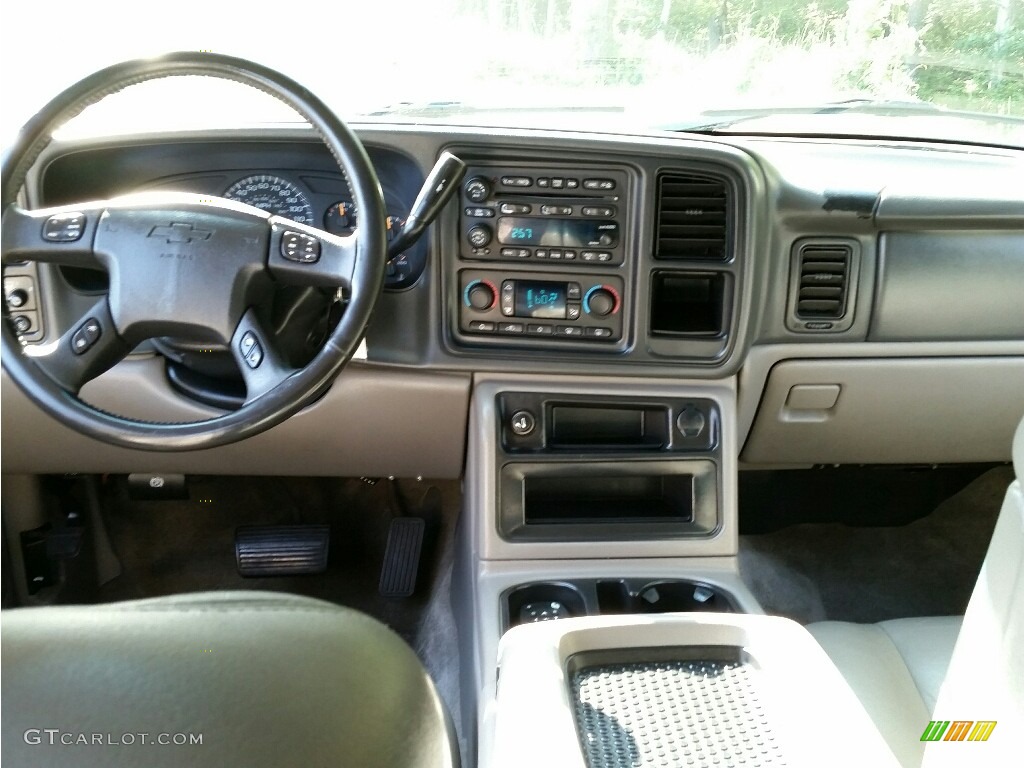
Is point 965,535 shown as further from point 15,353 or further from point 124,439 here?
point 15,353

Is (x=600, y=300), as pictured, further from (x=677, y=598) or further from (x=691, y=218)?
(x=677, y=598)

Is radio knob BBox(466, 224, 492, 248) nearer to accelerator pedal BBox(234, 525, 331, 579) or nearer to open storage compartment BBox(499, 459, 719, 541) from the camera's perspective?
open storage compartment BBox(499, 459, 719, 541)

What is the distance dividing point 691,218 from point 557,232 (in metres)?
0.23

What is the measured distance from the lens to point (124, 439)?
1219 millimetres

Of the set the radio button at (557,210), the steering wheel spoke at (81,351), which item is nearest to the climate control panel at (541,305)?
the radio button at (557,210)

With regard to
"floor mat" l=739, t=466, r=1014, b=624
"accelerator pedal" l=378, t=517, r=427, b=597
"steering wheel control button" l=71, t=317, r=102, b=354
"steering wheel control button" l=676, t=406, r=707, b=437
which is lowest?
"floor mat" l=739, t=466, r=1014, b=624

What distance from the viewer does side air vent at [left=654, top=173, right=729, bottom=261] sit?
1510 millimetres

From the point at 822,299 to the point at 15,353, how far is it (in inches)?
51.9

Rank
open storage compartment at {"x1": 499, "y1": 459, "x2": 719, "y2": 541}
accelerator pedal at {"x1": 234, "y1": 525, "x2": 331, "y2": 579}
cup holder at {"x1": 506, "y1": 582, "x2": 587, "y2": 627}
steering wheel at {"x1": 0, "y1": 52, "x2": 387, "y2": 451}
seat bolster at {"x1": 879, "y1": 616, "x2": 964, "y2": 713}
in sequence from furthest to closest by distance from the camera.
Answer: accelerator pedal at {"x1": 234, "y1": 525, "x2": 331, "y2": 579}
open storage compartment at {"x1": 499, "y1": 459, "x2": 719, "y2": 541}
cup holder at {"x1": 506, "y1": 582, "x2": 587, "y2": 627}
seat bolster at {"x1": 879, "y1": 616, "x2": 964, "y2": 713}
steering wheel at {"x1": 0, "y1": 52, "x2": 387, "y2": 451}

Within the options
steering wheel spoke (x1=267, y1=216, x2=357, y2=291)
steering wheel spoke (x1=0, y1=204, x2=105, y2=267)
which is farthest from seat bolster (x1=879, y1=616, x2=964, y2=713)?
steering wheel spoke (x1=0, y1=204, x2=105, y2=267)

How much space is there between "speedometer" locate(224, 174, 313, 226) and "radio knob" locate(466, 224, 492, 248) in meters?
0.30

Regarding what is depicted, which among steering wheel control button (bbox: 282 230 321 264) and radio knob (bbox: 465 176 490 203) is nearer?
steering wheel control button (bbox: 282 230 321 264)

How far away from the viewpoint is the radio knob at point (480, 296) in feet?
5.09

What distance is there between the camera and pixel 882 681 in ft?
4.37
